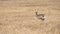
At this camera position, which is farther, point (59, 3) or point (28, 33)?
point (59, 3)

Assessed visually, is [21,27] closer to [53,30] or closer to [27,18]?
[27,18]

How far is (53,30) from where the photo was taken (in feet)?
2.13

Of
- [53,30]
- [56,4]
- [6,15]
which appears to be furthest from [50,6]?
[6,15]

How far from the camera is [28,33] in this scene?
0.63 m

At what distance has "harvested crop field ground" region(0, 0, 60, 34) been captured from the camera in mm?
640

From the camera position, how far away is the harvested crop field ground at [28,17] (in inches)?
25.2

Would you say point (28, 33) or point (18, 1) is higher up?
point (18, 1)

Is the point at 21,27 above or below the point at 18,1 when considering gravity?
below

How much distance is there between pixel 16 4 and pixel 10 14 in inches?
2.9

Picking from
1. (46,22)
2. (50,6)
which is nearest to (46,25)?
(46,22)

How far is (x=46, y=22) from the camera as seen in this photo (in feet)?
2.19

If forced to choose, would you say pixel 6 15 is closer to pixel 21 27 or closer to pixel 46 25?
pixel 21 27

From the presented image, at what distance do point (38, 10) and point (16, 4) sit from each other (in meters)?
0.13

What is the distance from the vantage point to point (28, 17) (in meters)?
0.68
